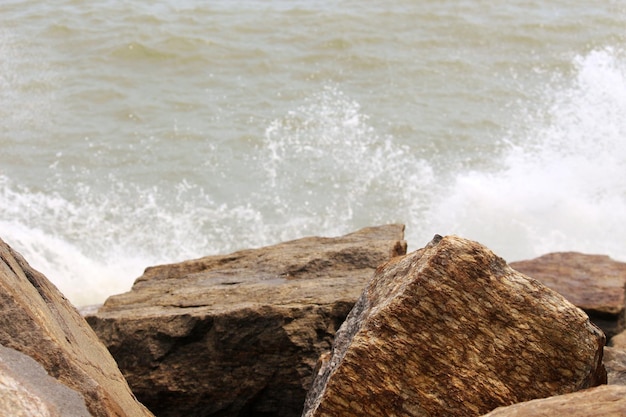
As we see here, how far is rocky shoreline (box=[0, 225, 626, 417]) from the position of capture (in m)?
3.58

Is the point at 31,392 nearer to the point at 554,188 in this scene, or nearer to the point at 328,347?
the point at 328,347

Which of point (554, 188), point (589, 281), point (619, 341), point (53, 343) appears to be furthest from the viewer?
point (554, 188)

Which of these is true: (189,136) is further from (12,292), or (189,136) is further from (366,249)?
(12,292)

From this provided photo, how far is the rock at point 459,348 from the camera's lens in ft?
12.6

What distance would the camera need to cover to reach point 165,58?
14641mm

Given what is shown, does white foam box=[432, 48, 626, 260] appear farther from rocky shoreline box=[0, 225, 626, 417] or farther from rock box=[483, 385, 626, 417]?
rock box=[483, 385, 626, 417]

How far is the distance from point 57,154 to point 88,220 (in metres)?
1.47

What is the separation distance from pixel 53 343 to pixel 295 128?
29.4 feet

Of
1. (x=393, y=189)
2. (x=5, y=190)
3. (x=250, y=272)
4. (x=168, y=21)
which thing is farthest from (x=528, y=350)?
(x=168, y=21)

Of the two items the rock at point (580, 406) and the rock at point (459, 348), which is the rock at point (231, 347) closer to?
the rock at point (459, 348)

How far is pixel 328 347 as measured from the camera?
5066mm

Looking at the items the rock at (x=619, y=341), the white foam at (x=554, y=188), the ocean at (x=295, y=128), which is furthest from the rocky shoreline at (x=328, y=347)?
the white foam at (x=554, y=188)

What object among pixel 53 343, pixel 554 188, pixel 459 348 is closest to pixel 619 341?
pixel 459 348

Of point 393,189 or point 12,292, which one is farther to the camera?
point 393,189
